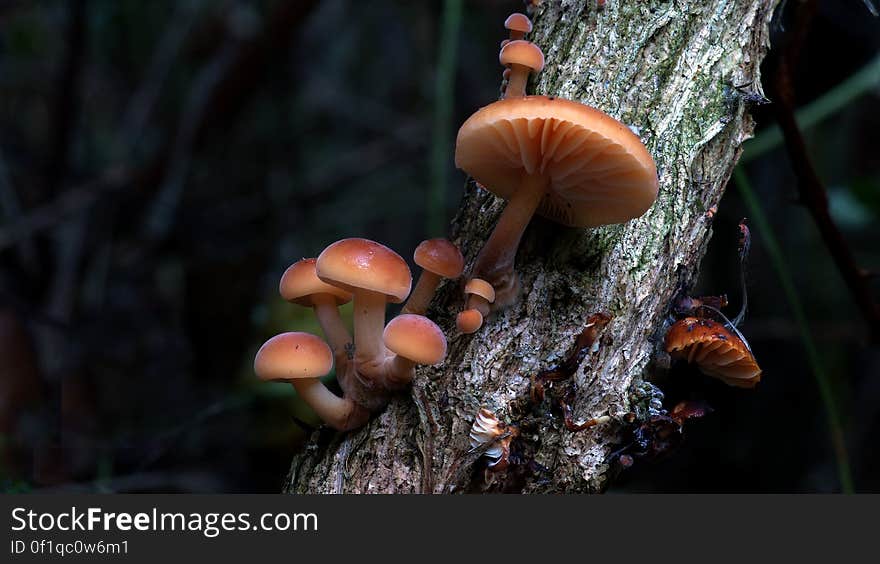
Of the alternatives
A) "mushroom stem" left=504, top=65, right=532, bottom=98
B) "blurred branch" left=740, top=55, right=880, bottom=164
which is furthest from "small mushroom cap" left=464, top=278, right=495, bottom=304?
"blurred branch" left=740, top=55, right=880, bottom=164

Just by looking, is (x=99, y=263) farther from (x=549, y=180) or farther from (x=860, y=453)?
(x=860, y=453)

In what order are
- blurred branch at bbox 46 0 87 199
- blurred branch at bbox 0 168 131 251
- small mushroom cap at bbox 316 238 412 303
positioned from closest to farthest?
small mushroom cap at bbox 316 238 412 303, blurred branch at bbox 0 168 131 251, blurred branch at bbox 46 0 87 199

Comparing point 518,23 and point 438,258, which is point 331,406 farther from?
point 518,23

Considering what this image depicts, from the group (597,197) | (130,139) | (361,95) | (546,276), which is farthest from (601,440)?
(361,95)

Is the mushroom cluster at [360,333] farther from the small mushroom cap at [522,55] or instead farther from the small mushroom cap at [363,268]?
the small mushroom cap at [522,55]

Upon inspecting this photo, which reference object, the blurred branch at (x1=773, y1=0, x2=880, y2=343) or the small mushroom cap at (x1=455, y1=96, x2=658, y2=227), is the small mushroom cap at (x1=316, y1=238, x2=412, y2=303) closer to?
the small mushroom cap at (x1=455, y1=96, x2=658, y2=227)

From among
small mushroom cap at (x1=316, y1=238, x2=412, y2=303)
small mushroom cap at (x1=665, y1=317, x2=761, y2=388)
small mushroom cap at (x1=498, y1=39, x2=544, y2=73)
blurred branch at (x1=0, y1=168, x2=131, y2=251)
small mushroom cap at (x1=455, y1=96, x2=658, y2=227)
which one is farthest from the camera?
blurred branch at (x1=0, y1=168, x2=131, y2=251)

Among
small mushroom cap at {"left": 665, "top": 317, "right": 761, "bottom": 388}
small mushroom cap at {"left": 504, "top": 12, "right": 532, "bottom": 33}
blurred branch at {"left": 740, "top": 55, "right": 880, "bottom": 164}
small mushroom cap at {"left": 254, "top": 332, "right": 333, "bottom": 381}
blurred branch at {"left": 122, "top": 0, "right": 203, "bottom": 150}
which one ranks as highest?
blurred branch at {"left": 122, "top": 0, "right": 203, "bottom": 150}

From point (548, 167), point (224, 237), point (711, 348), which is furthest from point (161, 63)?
point (711, 348)

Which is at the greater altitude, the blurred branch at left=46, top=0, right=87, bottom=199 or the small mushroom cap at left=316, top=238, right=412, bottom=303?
the blurred branch at left=46, top=0, right=87, bottom=199
